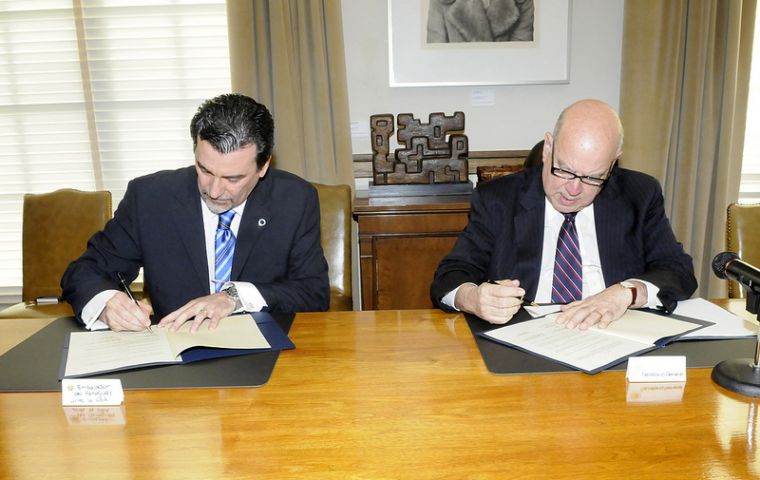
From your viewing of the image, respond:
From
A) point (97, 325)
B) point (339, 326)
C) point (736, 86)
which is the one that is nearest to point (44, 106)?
point (97, 325)

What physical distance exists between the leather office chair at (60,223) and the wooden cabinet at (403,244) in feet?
4.39

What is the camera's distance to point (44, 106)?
12.6ft

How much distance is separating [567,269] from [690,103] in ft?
7.48

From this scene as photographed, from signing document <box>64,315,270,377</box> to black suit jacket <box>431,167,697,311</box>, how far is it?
68cm

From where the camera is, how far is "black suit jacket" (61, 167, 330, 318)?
1.90 metres

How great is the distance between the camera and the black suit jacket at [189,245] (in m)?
1.90

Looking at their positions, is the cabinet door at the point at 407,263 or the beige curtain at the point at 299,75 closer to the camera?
the cabinet door at the point at 407,263

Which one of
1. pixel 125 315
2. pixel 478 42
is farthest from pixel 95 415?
pixel 478 42

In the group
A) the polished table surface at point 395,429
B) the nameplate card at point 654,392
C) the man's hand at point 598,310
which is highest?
the man's hand at point 598,310

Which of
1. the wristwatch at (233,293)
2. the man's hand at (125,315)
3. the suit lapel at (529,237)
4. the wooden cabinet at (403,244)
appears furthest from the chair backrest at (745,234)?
the man's hand at (125,315)

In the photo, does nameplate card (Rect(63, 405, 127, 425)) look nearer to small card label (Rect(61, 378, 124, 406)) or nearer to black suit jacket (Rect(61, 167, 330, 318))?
small card label (Rect(61, 378, 124, 406))

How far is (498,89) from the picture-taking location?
3.73m

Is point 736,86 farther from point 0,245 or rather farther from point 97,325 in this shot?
point 0,245

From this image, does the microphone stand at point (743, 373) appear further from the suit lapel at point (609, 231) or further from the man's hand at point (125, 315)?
the man's hand at point (125, 315)
